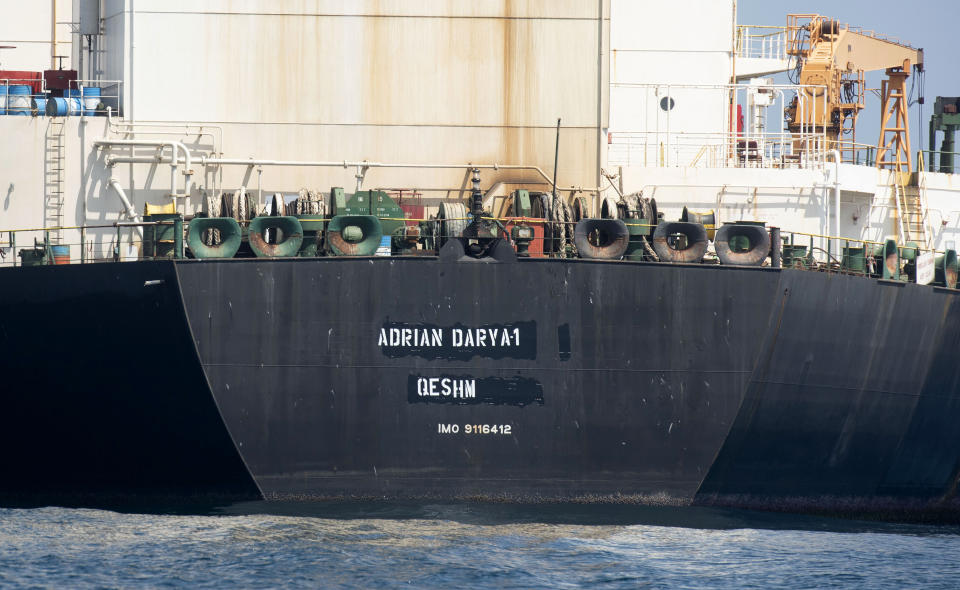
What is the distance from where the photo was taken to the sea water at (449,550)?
1631 centimetres

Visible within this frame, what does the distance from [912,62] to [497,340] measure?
22.3 meters

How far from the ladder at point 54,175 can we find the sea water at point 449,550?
5182 mm

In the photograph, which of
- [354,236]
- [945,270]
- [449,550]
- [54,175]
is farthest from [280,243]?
[945,270]

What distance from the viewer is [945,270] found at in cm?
2339

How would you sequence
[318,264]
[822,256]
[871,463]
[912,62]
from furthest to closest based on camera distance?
[912,62] < [822,256] < [871,463] < [318,264]

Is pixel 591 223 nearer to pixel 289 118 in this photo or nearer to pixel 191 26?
pixel 289 118

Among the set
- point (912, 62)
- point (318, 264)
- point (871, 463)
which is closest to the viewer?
point (318, 264)

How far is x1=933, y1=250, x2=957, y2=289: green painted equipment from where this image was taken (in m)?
23.4

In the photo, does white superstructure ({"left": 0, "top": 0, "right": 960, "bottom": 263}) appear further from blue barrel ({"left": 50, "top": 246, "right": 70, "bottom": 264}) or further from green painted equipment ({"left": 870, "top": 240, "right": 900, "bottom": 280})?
green painted equipment ({"left": 870, "top": 240, "right": 900, "bottom": 280})

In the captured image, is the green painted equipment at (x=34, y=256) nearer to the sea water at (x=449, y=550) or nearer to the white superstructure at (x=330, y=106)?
the white superstructure at (x=330, y=106)

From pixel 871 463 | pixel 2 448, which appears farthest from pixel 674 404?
pixel 2 448

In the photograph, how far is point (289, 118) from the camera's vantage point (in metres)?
22.9

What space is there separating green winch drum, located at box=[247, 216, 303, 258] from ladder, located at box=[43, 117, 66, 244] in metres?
4.88

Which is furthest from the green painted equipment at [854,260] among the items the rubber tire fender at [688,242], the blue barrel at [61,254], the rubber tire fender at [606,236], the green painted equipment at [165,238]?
the blue barrel at [61,254]
